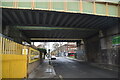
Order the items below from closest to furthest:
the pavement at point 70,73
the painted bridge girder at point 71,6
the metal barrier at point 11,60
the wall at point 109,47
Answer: the metal barrier at point 11,60, the pavement at point 70,73, the painted bridge girder at point 71,6, the wall at point 109,47

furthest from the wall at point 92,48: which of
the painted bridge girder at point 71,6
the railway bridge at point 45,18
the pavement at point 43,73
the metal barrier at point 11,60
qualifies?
the metal barrier at point 11,60

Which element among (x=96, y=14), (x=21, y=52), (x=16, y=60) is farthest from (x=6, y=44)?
(x=96, y=14)

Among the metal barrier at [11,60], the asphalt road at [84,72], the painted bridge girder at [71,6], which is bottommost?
the asphalt road at [84,72]

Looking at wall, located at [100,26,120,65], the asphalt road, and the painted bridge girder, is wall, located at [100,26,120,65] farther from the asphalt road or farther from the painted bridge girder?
the painted bridge girder

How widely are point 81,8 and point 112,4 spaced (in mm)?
4461

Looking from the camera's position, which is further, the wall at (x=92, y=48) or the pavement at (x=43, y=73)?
the wall at (x=92, y=48)

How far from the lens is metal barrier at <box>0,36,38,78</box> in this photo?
889 cm

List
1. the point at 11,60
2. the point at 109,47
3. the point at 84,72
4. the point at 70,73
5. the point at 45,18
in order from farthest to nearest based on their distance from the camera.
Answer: the point at 109,47 → the point at 45,18 → the point at 84,72 → the point at 70,73 → the point at 11,60

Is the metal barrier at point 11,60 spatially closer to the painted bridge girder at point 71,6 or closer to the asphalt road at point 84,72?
the asphalt road at point 84,72

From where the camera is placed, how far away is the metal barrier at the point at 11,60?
8892 mm

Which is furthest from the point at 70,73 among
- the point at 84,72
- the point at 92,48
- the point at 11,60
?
the point at 92,48

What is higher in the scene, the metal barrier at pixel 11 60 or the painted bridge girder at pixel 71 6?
the painted bridge girder at pixel 71 6

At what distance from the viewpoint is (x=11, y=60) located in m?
10.0

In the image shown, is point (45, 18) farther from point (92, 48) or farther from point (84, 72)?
point (92, 48)
